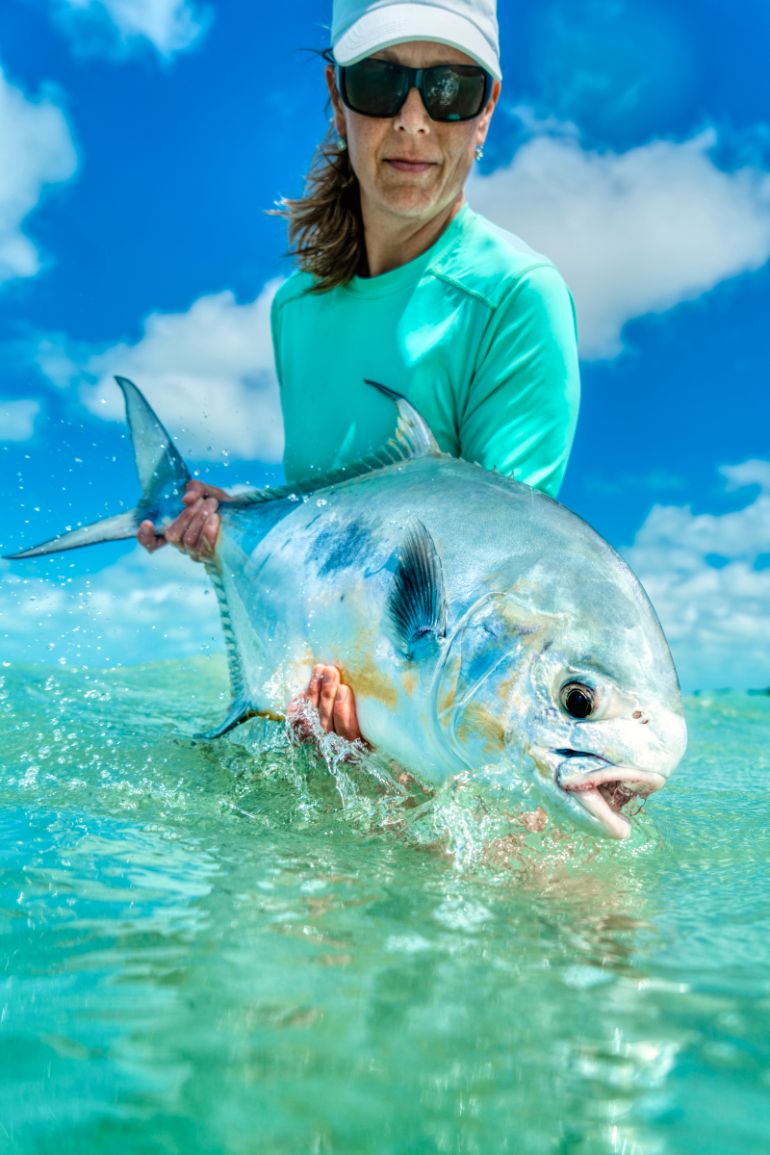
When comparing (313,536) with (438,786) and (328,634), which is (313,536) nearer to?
(328,634)

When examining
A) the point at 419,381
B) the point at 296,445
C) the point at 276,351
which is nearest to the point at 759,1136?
the point at 419,381

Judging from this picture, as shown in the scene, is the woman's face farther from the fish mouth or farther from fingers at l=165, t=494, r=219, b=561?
the fish mouth

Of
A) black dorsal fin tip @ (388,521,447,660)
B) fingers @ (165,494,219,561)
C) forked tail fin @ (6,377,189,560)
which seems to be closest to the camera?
black dorsal fin tip @ (388,521,447,660)

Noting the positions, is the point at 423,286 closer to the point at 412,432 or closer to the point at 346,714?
the point at 412,432

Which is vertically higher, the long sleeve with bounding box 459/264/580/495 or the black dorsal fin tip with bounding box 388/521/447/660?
the long sleeve with bounding box 459/264/580/495

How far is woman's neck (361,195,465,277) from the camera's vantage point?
315 centimetres

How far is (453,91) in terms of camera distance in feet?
9.41

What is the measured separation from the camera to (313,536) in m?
2.59

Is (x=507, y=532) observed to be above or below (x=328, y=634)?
above

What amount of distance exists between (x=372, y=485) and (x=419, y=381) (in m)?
0.60

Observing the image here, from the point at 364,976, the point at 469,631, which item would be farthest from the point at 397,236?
the point at 364,976

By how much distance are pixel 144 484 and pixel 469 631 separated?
5.96ft

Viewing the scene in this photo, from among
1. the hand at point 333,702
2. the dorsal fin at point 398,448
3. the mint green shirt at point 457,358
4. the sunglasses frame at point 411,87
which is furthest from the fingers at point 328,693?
the sunglasses frame at point 411,87

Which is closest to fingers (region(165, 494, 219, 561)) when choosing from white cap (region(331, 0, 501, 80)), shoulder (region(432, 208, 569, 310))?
shoulder (region(432, 208, 569, 310))
